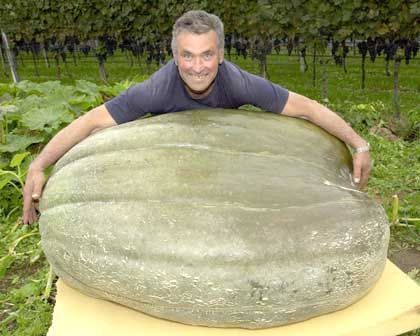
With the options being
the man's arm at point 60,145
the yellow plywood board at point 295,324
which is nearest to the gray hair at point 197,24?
the man's arm at point 60,145

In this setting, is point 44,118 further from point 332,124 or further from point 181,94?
point 332,124

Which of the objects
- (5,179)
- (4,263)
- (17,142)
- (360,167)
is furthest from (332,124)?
(17,142)

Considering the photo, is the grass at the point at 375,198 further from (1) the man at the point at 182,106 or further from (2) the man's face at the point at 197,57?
(2) the man's face at the point at 197,57

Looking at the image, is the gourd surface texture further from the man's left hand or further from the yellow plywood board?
the man's left hand

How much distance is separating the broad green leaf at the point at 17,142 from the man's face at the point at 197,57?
1.68 metres

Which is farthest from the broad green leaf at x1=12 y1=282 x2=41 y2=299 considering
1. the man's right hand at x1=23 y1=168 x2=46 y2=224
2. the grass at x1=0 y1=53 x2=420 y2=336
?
the man's right hand at x1=23 y1=168 x2=46 y2=224

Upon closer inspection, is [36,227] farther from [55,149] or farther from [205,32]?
[205,32]

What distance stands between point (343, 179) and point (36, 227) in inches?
75.1

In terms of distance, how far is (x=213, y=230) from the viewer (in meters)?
1.70

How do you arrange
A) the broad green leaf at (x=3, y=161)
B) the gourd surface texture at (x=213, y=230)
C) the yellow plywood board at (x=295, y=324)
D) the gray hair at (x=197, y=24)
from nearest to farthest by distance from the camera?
the gourd surface texture at (x=213, y=230)
the yellow plywood board at (x=295, y=324)
the gray hair at (x=197, y=24)
the broad green leaf at (x=3, y=161)

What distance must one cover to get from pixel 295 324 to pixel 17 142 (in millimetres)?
2458

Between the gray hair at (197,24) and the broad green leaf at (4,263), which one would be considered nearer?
the gray hair at (197,24)

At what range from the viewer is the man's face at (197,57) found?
2.11 m

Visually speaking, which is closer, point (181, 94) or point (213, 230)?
point (213, 230)
